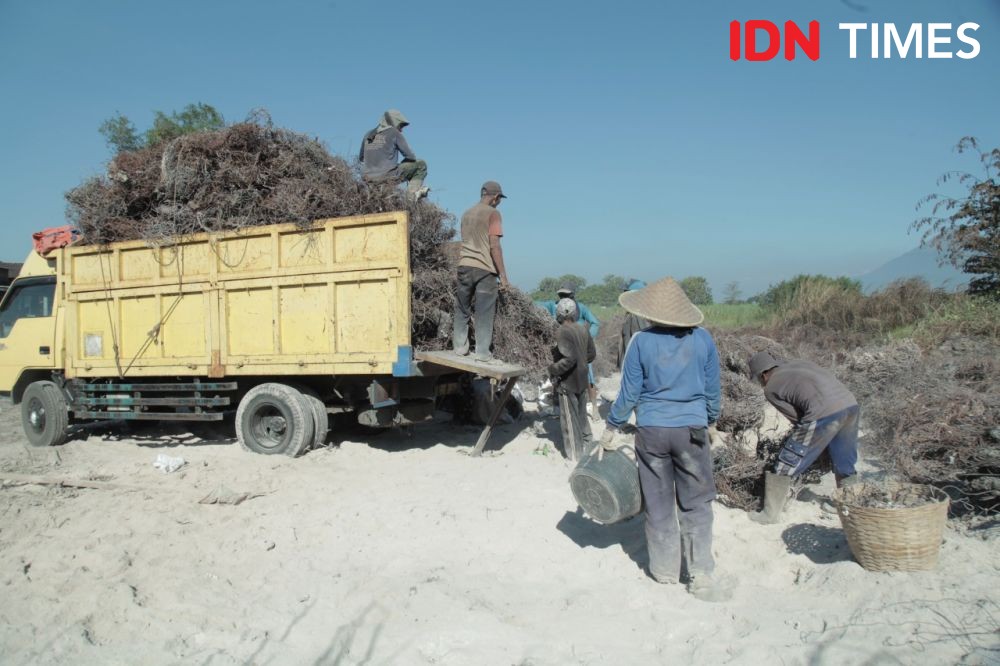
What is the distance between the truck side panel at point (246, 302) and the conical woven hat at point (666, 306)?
3.10 metres

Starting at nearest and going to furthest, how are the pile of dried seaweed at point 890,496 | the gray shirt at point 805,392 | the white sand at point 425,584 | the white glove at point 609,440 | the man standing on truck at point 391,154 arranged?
the white sand at point 425,584, the pile of dried seaweed at point 890,496, the white glove at point 609,440, the gray shirt at point 805,392, the man standing on truck at point 391,154

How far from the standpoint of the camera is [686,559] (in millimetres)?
4137

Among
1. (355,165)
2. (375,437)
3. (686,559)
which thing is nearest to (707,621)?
(686,559)

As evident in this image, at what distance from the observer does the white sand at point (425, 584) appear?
3.42 m

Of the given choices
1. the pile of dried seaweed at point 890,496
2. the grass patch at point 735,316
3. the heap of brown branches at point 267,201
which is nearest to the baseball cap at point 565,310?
the heap of brown branches at point 267,201

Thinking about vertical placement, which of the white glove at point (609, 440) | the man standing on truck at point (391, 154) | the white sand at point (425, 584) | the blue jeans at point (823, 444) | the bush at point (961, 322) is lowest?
the white sand at point (425, 584)

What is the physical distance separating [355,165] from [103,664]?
569 cm

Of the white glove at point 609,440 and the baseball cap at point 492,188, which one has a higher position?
the baseball cap at point 492,188

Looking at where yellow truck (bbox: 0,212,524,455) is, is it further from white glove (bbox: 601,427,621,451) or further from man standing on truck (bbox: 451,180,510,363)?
white glove (bbox: 601,427,621,451)

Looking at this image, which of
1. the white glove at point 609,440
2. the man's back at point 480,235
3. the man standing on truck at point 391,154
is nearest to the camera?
the white glove at point 609,440

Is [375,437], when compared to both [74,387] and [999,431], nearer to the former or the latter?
[74,387]

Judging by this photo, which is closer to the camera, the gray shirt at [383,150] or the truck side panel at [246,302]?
the truck side panel at [246,302]

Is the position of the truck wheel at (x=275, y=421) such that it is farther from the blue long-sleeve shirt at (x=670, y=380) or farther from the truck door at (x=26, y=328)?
the blue long-sleeve shirt at (x=670, y=380)

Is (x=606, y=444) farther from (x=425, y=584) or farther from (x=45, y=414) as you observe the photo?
(x=45, y=414)
